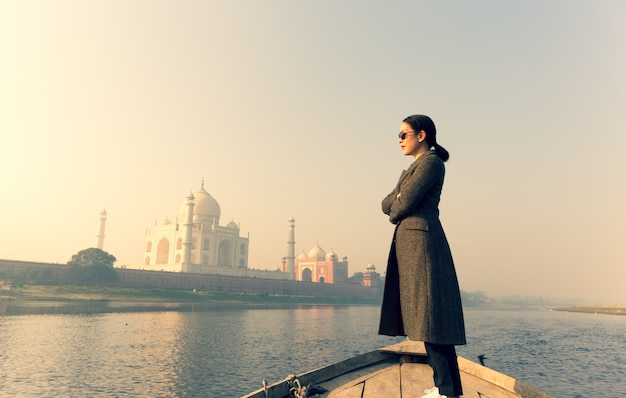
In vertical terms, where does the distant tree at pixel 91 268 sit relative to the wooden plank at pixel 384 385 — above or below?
above

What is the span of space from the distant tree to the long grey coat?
60.8 metres

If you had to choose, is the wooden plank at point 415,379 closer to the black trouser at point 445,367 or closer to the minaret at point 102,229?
the black trouser at point 445,367

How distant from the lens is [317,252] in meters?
107

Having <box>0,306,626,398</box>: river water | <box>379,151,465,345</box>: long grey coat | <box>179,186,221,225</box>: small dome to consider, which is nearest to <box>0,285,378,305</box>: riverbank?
<box>179,186,221,225</box>: small dome

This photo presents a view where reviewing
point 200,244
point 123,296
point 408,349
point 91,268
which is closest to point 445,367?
point 408,349

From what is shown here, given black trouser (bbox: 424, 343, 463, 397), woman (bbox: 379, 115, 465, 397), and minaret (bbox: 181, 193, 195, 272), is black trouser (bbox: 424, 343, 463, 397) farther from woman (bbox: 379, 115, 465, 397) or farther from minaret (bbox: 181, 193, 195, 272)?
minaret (bbox: 181, 193, 195, 272)

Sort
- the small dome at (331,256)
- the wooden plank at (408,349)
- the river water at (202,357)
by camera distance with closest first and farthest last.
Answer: the wooden plank at (408,349), the river water at (202,357), the small dome at (331,256)

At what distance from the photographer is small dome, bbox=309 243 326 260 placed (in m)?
105

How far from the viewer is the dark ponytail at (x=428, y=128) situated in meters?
3.69

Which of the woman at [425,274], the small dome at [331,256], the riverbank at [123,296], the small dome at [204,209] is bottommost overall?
the riverbank at [123,296]

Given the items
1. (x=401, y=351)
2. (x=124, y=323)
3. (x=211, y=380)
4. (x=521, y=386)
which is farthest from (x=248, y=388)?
(x=124, y=323)

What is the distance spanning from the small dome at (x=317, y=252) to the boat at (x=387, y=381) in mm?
99497

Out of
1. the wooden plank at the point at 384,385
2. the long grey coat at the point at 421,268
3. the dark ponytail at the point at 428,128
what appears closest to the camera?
the long grey coat at the point at 421,268

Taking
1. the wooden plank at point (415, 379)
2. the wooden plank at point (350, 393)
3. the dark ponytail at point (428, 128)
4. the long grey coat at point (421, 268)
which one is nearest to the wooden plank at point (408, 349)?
the wooden plank at point (415, 379)
